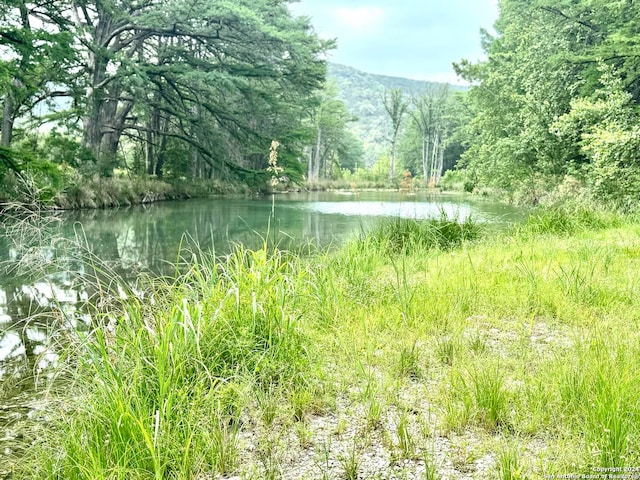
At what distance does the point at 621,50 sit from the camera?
1083 cm

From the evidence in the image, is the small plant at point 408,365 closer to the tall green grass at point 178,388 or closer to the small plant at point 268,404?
the tall green grass at point 178,388

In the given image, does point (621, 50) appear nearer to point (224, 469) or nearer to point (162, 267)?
point (162, 267)

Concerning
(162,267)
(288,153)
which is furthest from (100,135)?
(162,267)

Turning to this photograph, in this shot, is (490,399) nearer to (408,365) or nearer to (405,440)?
(405,440)

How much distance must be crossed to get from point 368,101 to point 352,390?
141 metres

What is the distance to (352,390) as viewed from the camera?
222 centimetres

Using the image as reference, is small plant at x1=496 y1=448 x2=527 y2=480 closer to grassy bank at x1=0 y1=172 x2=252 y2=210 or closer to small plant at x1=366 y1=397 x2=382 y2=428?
small plant at x1=366 y1=397 x2=382 y2=428

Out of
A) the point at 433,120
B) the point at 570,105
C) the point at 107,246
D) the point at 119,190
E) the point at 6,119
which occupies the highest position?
the point at 433,120

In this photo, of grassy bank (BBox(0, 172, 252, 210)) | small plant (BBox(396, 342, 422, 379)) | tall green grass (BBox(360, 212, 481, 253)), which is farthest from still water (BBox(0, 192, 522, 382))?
small plant (BBox(396, 342, 422, 379))

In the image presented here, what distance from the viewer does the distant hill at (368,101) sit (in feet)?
336

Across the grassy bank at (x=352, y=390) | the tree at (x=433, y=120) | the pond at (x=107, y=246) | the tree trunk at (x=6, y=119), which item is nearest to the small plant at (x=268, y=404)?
the grassy bank at (x=352, y=390)

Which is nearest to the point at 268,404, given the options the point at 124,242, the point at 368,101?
the point at 124,242

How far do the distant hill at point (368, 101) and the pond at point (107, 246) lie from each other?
61.9 meters

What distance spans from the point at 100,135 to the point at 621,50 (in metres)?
16.4
